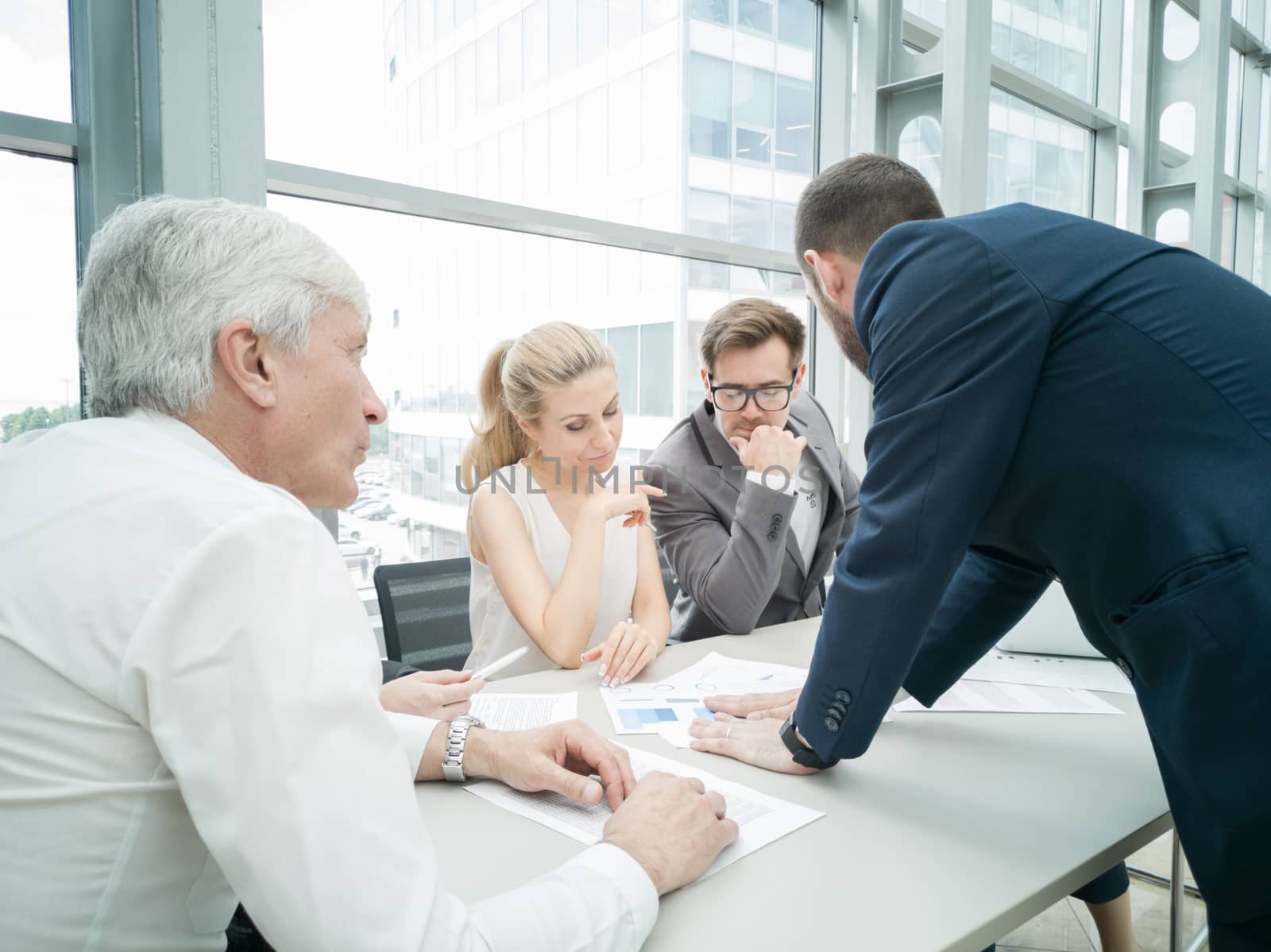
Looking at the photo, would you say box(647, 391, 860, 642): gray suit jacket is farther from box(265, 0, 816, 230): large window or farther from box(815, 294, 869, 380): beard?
box(265, 0, 816, 230): large window

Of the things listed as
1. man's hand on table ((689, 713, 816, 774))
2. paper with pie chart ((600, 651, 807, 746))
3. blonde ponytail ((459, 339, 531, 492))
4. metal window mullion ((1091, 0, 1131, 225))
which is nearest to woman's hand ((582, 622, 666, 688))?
paper with pie chart ((600, 651, 807, 746))

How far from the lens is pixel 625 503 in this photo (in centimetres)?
187

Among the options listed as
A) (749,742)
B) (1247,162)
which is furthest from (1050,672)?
(1247,162)

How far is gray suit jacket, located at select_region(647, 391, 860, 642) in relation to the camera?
74.5 inches

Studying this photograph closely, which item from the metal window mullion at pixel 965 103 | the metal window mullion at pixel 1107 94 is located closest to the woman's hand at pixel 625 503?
the metal window mullion at pixel 965 103

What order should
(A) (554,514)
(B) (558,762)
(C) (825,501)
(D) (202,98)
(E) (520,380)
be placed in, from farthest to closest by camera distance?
1. (C) (825,501)
2. (A) (554,514)
3. (E) (520,380)
4. (D) (202,98)
5. (B) (558,762)

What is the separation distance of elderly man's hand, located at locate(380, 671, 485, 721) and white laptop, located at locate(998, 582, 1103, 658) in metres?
1.15

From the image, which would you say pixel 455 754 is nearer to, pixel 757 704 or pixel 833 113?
pixel 757 704

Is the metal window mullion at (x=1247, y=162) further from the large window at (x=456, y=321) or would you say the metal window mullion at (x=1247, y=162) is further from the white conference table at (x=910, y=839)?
the white conference table at (x=910, y=839)

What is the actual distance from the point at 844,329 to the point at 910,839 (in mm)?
838

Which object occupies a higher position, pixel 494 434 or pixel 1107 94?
pixel 1107 94

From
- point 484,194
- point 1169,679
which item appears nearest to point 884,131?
point 484,194

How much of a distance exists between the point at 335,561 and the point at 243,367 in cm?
24

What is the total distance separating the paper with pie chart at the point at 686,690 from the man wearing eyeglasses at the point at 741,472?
339mm
